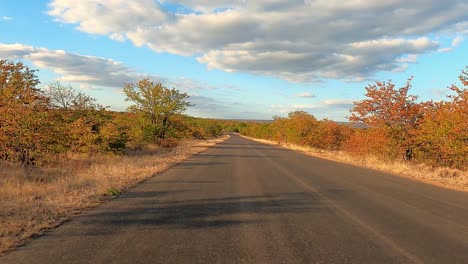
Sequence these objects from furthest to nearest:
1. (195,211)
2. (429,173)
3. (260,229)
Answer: (429,173) < (195,211) < (260,229)

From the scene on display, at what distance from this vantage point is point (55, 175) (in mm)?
14188

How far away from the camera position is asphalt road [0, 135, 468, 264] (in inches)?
203

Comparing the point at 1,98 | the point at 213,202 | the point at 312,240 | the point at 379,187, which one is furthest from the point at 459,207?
the point at 1,98

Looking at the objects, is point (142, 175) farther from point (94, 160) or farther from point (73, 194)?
point (94, 160)

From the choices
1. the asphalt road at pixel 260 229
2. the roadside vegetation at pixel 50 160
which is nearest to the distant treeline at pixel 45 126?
the roadside vegetation at pixel 50 160

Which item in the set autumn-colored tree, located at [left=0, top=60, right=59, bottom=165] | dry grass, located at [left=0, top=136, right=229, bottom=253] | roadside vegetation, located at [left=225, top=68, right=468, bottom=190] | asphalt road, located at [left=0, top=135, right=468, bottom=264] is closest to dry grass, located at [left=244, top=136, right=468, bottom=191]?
roadside vegetation, located at [left=225, top=68, right=468, bottom=190]

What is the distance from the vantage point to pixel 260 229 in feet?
21.7

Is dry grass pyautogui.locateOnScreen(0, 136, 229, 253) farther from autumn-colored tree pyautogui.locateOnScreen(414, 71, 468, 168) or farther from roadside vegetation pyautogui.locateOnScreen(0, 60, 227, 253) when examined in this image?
autumn-colored tree pyautogui.locateOnScreen(414, 71, 468, 168)

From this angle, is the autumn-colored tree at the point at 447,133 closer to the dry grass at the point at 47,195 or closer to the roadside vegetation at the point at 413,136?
the roadside vegetation at the point at 413,136

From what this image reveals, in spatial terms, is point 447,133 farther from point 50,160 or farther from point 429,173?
point 50,160

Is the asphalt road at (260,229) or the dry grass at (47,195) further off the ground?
the asphalt road at (260,229)

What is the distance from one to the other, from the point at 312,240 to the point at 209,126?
98901 mm

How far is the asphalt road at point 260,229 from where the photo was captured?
16.9 ft

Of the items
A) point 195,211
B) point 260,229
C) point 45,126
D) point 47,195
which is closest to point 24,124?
point 45,126
